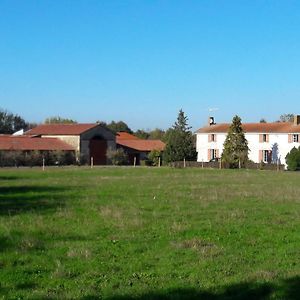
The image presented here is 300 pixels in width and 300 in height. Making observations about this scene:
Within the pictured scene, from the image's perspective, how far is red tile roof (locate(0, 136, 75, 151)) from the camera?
7869cm

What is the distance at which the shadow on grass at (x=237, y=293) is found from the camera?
791 cm

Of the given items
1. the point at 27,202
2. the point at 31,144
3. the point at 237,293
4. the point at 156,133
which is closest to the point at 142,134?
the point at 156,133

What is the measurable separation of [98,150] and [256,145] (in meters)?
24.4

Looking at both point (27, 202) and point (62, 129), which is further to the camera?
point (62, 129)

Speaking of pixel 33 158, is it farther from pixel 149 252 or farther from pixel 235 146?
pixel 149 252

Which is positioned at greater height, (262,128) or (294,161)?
(262,128)

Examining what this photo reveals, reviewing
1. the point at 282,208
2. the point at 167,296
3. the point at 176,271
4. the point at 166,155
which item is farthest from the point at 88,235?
the point at 166,155

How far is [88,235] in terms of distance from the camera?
508 inches

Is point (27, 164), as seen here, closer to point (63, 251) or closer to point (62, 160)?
point (62, 160)

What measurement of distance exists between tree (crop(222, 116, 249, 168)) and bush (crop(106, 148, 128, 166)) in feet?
60.3

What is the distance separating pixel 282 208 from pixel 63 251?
10140mm

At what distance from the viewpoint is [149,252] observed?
11.0 meters

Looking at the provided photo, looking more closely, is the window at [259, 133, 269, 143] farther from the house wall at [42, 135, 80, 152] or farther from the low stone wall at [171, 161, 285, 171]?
the house wall at [42, 135, 80, 152]

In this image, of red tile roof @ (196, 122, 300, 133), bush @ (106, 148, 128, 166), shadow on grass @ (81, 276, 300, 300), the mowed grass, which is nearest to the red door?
bush @ (106, 148, 128, 166)
